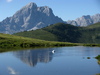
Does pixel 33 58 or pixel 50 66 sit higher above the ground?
pixel 33 58

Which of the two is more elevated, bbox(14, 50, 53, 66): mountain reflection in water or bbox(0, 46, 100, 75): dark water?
bbox(14, 50, 53, 66): mountain reflection in water

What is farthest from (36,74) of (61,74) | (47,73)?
(61,74)

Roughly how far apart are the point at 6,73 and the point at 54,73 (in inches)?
647

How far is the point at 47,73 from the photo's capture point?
6725cm

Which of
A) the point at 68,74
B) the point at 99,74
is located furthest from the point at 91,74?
the point at 68,74

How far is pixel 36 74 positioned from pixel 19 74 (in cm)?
563

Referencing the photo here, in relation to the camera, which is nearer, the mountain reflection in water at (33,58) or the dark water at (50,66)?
the dark water at (50,66)

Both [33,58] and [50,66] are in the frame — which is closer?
[50,66]

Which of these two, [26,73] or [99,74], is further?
[26,73]

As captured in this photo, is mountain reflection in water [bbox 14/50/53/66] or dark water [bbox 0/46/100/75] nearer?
dark water [bbox 0/46/100/75]

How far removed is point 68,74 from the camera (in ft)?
213

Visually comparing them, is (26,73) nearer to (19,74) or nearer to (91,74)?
(19,74)

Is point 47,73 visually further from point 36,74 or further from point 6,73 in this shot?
point 6,73

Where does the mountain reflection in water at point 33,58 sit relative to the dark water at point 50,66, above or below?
above
